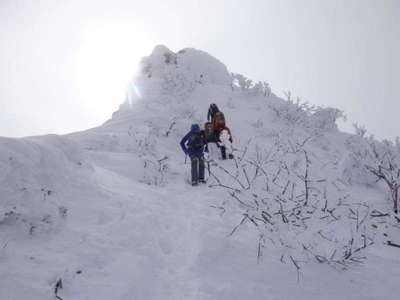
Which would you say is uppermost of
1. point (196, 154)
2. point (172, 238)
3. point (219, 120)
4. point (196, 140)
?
point (219, 120)

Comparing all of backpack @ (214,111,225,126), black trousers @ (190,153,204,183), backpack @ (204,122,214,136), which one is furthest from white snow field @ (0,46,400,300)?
backpack @ (214,111,225,126)

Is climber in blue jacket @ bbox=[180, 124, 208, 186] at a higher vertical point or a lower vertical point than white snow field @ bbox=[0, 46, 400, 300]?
higher

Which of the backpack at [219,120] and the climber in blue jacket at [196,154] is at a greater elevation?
the backpack at [219,120]

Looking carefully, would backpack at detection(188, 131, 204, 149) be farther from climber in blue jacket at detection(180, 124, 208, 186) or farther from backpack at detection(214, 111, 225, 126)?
backpack at detection(214, 111, 225, 126)

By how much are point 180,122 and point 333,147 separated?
5714mm

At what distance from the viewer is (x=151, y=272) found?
3010 millimetres

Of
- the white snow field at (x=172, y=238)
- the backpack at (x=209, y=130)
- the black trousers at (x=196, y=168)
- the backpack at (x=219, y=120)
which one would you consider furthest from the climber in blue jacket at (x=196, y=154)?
the backpack at (x=219, y=120)

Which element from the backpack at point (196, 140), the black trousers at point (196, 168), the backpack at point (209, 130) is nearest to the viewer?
the black trousers at point (196, 168)

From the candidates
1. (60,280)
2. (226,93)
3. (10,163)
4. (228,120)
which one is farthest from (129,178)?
(226,93)

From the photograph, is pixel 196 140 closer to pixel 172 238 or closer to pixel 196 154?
pixel 196 154

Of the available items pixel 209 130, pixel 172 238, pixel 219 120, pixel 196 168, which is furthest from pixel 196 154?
pixel 172 238

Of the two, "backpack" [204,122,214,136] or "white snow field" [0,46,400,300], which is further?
"backpack" [204,122,214,136]

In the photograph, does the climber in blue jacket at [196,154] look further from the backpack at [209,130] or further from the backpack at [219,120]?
the backpack at [219,120]

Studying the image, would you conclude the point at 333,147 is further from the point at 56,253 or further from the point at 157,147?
the point at 56,253
